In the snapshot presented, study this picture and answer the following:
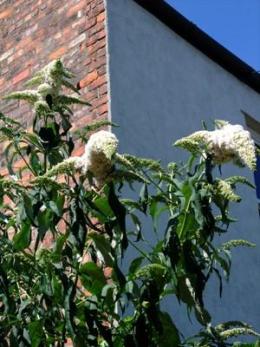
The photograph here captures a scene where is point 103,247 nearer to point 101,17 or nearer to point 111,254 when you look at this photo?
point 111,254

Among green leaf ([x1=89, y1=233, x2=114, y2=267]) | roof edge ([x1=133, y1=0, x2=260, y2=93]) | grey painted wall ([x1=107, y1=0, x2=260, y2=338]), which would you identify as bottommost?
green leaf ([x1=89, y1=233, x2=114, y2=267])

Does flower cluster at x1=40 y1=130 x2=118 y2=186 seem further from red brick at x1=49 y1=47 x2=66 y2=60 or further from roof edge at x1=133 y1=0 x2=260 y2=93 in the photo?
roof edge at x1=133 y1=0 x2=260 y2=93

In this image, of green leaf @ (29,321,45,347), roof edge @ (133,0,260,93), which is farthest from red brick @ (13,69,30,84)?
green leaf @ (29,321,45,347)

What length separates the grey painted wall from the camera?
5227 mm

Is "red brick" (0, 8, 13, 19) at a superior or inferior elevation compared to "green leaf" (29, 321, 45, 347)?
superior

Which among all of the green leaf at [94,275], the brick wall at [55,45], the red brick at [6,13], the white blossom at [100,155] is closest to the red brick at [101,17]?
the brick wall at [55,45]

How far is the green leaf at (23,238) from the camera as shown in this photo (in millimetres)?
3014

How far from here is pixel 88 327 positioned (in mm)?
2900

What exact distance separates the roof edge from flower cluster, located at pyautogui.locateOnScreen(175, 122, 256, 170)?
344 centimetres

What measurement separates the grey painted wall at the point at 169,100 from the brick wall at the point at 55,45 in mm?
100

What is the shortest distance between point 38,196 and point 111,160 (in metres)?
0.50

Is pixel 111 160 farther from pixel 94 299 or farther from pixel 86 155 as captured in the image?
pixel 94 299

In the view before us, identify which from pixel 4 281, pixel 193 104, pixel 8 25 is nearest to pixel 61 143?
pixel 4 281

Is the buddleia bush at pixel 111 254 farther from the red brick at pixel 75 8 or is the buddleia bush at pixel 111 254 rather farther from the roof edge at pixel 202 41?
the roof edge at pixel 202 41
